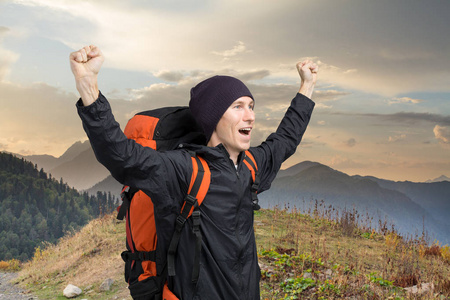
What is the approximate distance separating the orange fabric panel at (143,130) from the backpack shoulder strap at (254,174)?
2.62 feet

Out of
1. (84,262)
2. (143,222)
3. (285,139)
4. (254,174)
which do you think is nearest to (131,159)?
(143,222)

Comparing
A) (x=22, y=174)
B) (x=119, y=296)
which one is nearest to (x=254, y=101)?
(x=119, y=296)

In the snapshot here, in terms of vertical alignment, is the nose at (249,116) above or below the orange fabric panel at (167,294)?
above

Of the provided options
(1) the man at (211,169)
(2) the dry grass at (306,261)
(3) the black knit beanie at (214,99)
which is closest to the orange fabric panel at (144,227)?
(1) the man at (211,169)

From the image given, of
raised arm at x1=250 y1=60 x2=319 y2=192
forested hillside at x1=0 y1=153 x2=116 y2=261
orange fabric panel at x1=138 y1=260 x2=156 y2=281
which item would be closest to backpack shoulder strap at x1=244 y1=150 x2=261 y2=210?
raised arm at x1=250 y1=60 x2=319 y2=192

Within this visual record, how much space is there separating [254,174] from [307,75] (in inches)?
55.3

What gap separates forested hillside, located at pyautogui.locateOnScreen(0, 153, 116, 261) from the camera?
119 feet

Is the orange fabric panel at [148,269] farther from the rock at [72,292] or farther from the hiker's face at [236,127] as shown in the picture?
the rock at [72,292]

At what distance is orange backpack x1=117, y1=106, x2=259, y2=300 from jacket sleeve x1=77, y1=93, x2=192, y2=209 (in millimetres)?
115

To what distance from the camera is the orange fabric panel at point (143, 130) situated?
333 cm

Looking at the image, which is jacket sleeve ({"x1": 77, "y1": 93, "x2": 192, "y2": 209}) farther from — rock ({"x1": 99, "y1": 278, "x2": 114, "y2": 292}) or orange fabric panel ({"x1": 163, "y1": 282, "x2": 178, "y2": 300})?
rock ({"x1": 99, "y1": 278, "x2": 114, "y2": 292})

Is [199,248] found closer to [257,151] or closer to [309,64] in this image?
[257,151]

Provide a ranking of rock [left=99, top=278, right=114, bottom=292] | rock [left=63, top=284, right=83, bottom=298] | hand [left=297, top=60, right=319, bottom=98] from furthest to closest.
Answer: rock [left=63, top=284, right=83, bottom=298] < rock [left=99, top=278, right=114, bottom=292] < hand [left=297, top=60, right=319, bottom=98]

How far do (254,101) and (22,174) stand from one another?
52.2 m
